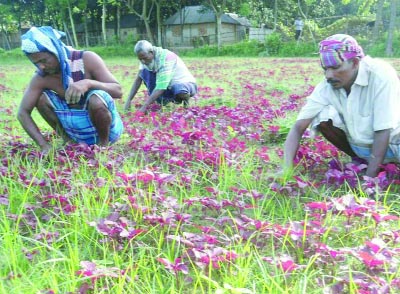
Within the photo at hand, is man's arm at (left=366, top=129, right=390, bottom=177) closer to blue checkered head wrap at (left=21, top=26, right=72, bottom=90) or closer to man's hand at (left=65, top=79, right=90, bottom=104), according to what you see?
man's hand at (left=65, top=79, right=90, bottom=104)

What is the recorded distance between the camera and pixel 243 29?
4088cm

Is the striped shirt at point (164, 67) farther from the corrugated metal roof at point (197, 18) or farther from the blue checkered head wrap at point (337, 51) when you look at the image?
the corrugated metal roof at point (197, 18)

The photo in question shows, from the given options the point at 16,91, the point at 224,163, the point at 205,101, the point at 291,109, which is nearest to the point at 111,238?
the point at 224,163

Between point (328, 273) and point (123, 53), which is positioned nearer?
point (328, 273)

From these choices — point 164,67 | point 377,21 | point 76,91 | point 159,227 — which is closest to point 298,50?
point 377,21

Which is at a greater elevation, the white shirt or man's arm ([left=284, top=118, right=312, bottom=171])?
the white shirt

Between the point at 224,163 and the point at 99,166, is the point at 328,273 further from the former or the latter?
the point at 99,166

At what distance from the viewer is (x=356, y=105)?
3150mm

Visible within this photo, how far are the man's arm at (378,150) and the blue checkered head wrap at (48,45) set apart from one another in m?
2.40

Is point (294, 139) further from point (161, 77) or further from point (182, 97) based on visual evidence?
point (182, 97)

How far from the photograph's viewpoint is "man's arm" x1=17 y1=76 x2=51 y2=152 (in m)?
4.00

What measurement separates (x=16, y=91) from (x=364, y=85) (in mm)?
7711

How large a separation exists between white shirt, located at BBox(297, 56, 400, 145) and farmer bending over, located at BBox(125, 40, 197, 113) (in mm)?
3097

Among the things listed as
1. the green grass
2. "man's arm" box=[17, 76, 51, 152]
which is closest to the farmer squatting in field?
the green grass
